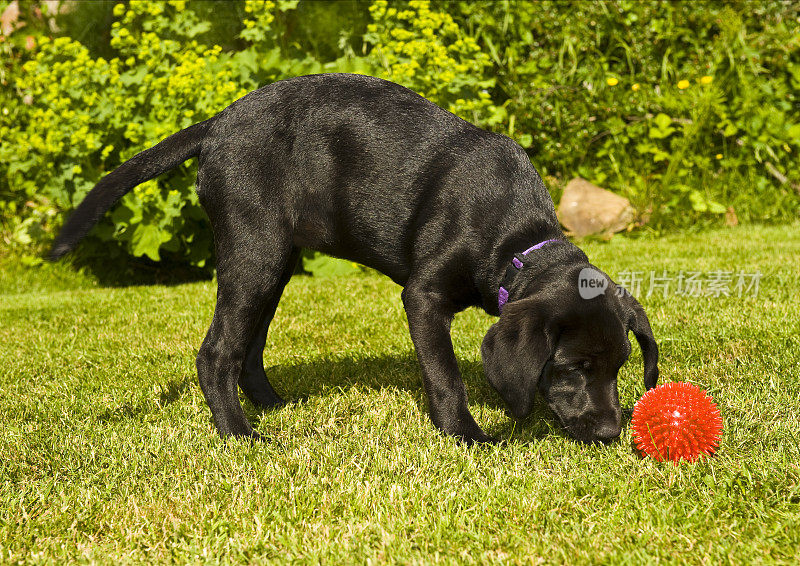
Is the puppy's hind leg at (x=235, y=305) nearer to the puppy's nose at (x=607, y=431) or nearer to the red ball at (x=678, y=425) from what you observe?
the puppy's nose at (x=607, y=431)

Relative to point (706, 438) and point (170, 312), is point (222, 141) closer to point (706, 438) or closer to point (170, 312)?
point (706, 438)

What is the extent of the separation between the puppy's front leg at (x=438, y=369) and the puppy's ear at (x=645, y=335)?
0.63 meters

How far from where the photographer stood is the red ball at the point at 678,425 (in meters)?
2.46

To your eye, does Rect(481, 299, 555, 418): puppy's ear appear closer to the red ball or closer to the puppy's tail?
the red ball

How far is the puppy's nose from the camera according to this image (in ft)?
8.63

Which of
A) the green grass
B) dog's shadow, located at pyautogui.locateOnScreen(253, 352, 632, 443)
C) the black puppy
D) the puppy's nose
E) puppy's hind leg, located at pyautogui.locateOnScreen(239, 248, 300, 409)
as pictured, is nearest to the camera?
the green grass

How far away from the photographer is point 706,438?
2484 millimetres

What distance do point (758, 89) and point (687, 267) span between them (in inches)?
128

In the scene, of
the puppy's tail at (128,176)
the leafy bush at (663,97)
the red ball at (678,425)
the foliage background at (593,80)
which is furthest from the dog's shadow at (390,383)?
the leafy bush at (663,97)

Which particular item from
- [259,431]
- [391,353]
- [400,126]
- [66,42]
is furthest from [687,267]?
[66,42]

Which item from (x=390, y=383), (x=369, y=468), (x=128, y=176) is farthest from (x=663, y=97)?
(x=369, y=468)

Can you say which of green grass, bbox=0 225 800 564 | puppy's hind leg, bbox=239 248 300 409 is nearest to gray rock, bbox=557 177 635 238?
green grass, bbox=0 225 800 564

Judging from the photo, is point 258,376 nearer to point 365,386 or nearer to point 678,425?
point 365,386

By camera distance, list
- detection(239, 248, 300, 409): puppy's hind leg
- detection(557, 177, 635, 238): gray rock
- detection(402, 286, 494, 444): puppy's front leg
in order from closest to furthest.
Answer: detection(402, 286, 494, 444): puppy's front leg, detection(239, 248, 300, 409): puppy's hind leg, detection(557, 177, 635, 238): gray rock
